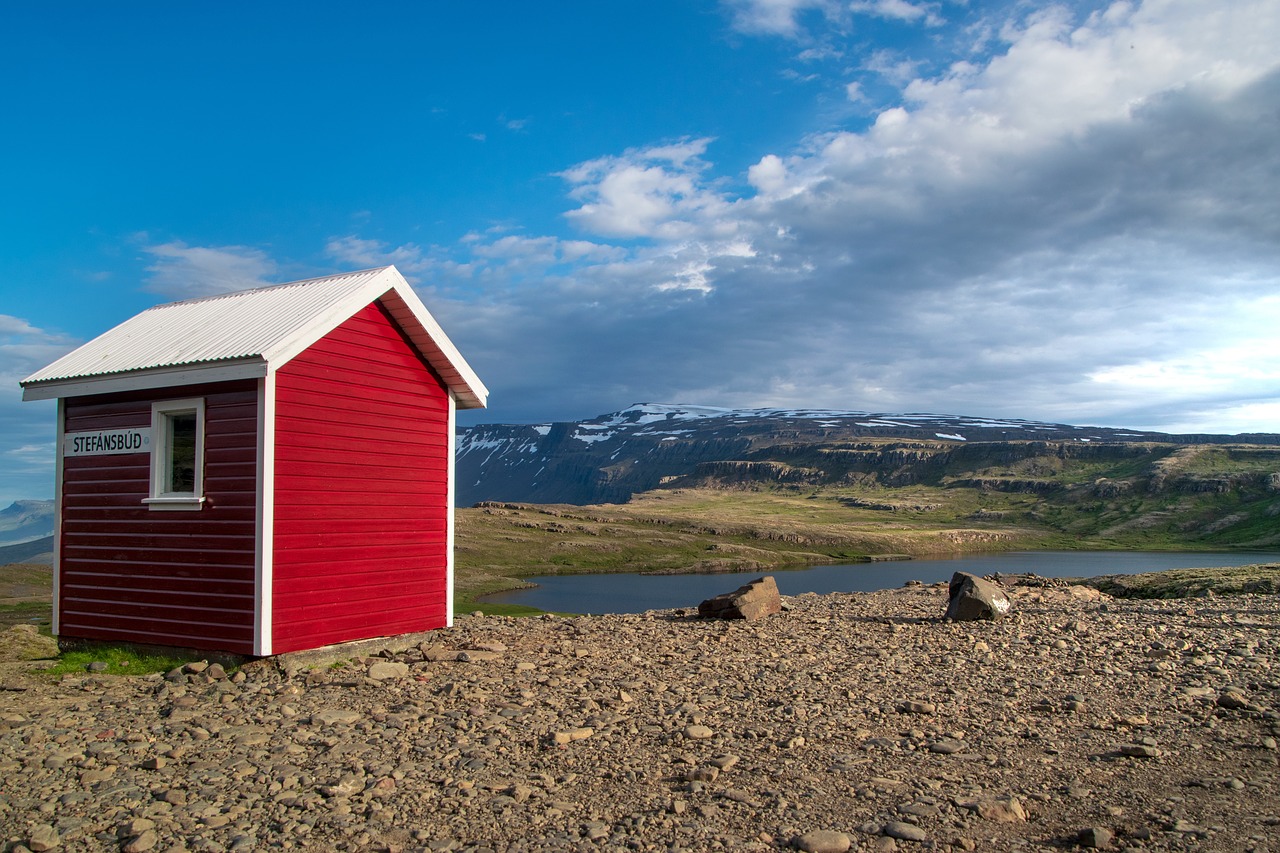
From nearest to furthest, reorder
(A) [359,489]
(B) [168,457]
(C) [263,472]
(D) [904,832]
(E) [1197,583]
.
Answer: (D) [904,832], (C) [263,472], (B) [168,457], (A) [359,489], (E) [1197,583]

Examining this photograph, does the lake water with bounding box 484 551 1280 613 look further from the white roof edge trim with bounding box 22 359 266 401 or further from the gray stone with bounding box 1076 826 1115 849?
the gray stone with bounding box 1076 826 1115 849

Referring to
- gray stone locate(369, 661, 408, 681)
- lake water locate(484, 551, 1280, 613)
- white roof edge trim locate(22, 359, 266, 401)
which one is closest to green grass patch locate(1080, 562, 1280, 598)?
lake water locate(484, 551, 1280, 613)

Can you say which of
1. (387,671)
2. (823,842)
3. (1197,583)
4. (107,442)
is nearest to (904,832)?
(823,842)

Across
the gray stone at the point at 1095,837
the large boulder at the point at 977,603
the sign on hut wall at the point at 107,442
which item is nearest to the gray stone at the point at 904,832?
the gray stone at the point at 1095,837

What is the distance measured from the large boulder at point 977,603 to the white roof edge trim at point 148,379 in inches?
578

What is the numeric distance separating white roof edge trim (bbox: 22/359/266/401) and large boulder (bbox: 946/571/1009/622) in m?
14.7

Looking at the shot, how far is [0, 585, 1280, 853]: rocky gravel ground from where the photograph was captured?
7.45m

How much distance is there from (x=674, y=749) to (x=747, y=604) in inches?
403

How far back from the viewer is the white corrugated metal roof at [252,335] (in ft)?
46.7

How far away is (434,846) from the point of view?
282 inches

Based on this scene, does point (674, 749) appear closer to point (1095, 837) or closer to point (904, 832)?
point (904, 832)

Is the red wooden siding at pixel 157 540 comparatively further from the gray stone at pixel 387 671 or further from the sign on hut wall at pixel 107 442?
the gray stone at pixel 387 671

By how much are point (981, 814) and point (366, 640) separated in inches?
435

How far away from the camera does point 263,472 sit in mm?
13609
